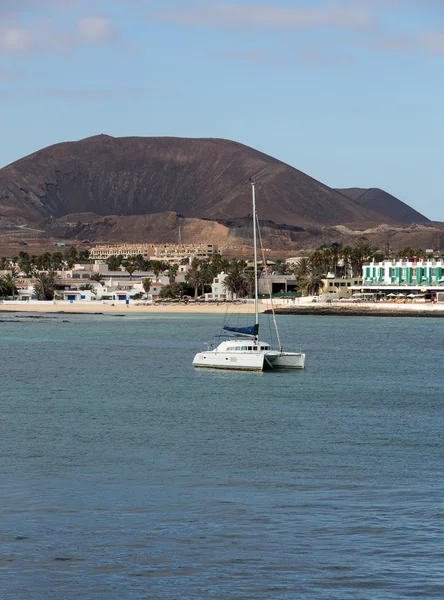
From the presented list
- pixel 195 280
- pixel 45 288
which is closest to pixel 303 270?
pixel 195 280

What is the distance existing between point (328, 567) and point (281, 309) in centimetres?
13791

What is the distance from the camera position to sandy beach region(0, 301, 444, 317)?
152 metres

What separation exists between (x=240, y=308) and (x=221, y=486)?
426 feet

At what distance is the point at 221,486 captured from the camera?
27125mm

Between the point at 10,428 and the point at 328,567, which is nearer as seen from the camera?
the point at 328,567

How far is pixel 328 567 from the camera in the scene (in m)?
19.9

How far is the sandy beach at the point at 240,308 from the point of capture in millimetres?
152375

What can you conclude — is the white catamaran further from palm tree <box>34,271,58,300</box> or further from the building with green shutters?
palm tree <box>34,271,58,300</box>

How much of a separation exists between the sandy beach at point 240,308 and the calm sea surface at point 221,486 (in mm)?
93992

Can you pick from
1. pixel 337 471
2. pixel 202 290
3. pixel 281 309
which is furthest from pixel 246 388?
pixel 202 290

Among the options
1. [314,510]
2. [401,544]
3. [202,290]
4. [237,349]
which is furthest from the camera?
[202,290]

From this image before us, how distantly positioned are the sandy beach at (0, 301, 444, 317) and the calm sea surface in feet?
308

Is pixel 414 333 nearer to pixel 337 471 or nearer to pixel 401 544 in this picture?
pixel 337 471

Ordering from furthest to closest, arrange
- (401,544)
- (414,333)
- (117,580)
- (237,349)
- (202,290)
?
(202,290) → (414,333) → (237,349) → (401,544) → (117,580)
